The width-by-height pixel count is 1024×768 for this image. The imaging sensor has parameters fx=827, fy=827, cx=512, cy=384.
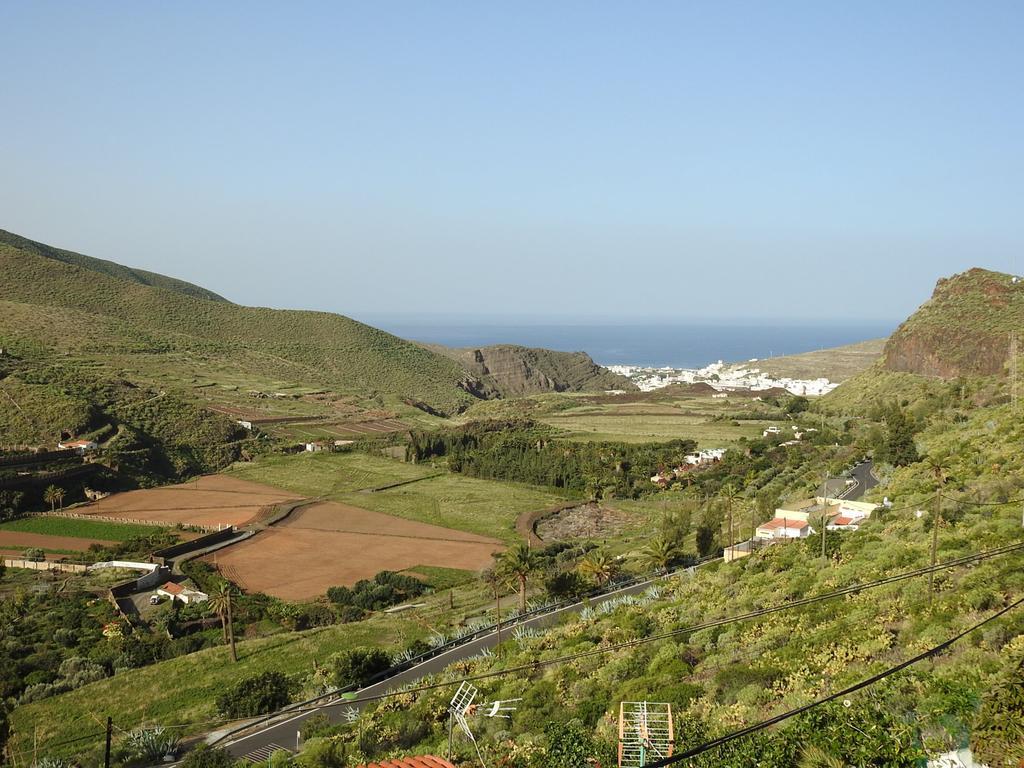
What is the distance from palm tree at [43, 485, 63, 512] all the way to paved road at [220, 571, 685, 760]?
35724 mm

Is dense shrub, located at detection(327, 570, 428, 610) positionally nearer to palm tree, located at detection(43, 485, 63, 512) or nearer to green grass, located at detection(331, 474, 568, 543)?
green grass, located at detection(331, 474, 568, 543)

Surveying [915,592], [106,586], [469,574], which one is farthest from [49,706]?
[915,592]

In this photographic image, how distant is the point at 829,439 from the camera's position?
177 feet

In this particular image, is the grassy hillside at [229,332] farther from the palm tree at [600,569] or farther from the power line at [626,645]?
the power line at [626,645]

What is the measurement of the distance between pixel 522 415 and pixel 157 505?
46521 mm

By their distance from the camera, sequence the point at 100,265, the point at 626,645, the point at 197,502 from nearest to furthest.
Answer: the point at 626,645, the point at 197,502, the point at 100,265

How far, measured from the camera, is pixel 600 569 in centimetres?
3048

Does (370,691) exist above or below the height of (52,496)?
above

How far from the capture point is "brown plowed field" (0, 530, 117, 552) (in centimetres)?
4062

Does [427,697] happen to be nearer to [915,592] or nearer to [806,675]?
[806,675]

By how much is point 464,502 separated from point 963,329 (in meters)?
36.7

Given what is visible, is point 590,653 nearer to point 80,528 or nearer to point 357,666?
point 357,666

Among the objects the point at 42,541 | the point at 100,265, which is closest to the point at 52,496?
the point at 42,541

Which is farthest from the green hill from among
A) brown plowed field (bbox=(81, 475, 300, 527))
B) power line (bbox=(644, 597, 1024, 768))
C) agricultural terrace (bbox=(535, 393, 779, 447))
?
power line (bbox=(644, 597, 1024, 768))
